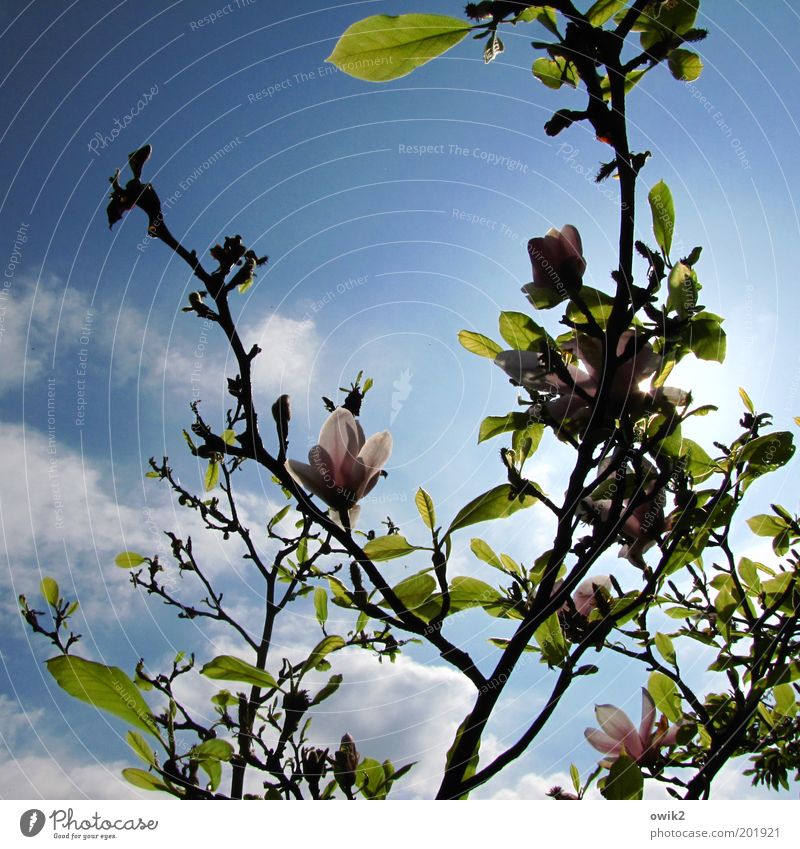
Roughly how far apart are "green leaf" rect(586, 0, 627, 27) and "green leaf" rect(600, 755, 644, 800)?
25.8 inches

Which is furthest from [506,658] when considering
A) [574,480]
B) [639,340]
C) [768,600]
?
[768,600]

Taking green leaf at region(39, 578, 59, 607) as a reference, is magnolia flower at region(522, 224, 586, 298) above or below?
above

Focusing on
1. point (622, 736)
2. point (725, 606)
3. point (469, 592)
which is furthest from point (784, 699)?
point (469, 592)

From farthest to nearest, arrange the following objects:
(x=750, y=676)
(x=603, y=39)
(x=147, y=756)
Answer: (x=750, y=676)
(x=147, y=756)
(x=603, y=39)

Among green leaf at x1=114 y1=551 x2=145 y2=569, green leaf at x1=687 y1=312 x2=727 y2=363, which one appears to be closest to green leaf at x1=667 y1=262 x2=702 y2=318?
green leaf at x1=687 y1=312 x2=727 y2=363

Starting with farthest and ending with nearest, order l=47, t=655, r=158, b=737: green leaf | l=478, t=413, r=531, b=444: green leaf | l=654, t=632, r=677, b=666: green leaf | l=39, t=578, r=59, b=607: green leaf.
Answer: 1. l=39, t=578, r=59, b=607: green leaf
2. l=654, t=632, r=677, b=666: green leaf
3. l=478, t=413, r=531, b=444: green leaf
4. l=47, t=655, r=158, b=737: green leaf

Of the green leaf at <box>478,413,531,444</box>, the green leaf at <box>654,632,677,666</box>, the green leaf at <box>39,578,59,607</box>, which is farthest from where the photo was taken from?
the green leaf at <box>39,578,59,607</box>

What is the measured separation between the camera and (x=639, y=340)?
477mm

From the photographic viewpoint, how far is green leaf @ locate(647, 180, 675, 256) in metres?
0.52

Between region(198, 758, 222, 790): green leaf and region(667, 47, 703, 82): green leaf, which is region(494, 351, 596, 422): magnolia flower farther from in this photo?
region(198, 758, 222, 790): green leaf

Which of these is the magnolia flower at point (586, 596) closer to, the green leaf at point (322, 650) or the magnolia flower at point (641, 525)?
the magnolia flower at point (641, 525)

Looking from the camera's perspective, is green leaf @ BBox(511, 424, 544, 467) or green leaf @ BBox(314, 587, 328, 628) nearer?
green leaf @ BBox(511, 424, 544, 467)
